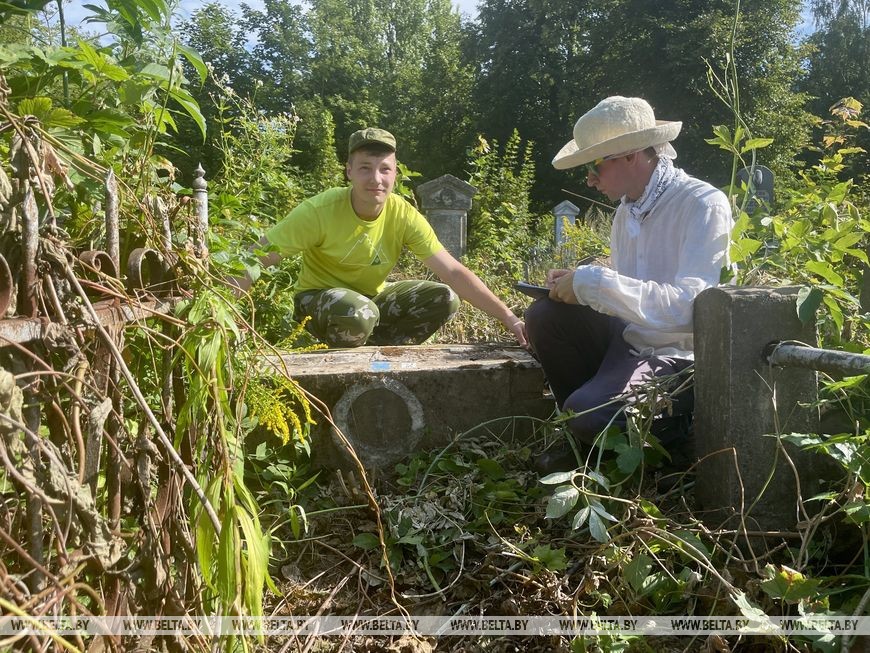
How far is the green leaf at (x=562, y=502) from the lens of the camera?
181cm

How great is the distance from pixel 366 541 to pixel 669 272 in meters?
1.39

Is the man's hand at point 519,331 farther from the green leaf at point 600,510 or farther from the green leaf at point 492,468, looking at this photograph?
the green leaf at point 600,510

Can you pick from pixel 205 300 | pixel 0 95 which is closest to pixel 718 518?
pixel 205 300

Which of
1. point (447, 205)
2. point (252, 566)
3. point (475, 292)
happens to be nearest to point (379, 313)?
point (475, 292)

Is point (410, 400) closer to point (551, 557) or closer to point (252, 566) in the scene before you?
point (551, 557)

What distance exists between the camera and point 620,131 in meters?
2.56

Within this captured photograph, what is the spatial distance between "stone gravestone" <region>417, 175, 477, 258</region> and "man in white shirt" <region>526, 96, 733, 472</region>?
6330mm

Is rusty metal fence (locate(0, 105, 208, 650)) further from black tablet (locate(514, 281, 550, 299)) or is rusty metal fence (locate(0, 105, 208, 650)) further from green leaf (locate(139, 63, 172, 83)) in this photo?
black tablet (locate(514, 281, 550, 299))

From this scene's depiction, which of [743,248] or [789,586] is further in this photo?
[743,248]

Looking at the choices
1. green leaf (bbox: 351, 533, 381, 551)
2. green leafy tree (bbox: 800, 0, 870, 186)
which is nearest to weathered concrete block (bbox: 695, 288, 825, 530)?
green leaf (bbox: 351, 533, 381, 551)

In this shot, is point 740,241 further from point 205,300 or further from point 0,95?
point 0,95

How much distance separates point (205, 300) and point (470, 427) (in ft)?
5.00

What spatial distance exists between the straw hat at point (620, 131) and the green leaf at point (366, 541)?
1.52 m

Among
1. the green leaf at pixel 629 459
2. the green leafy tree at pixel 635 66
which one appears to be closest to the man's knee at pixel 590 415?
the green leaf at pixel 629 459
